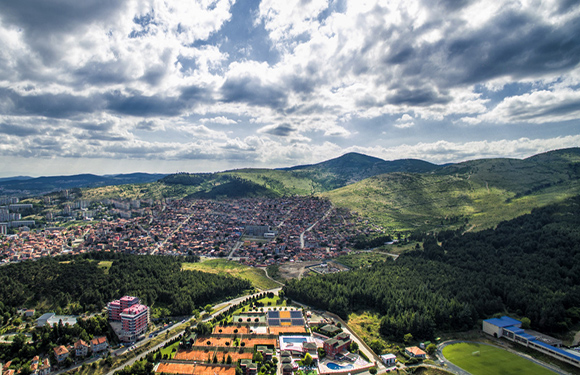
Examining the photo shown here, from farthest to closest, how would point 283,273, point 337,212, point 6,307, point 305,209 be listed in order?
point 305,209 → point 337,212 → point 283,273 → point 6,307

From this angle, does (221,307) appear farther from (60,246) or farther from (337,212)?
(337,212)

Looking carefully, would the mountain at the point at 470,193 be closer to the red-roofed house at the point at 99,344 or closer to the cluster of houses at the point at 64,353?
the red-roofed house at the point at 99,344

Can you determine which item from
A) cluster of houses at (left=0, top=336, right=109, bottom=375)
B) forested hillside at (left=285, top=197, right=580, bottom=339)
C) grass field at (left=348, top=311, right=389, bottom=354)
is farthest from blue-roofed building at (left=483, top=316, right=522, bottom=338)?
cluster of houses at (left=0, top=336, right=109, bottom=375)

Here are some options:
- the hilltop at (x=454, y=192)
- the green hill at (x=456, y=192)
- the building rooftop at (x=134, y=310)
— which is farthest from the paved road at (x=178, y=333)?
the green hill at (x=456, y=192)

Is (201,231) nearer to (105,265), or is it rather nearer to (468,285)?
(105,265)

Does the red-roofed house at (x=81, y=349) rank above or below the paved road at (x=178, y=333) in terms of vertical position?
above

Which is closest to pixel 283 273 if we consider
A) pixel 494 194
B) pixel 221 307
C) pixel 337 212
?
pixel 221 307
